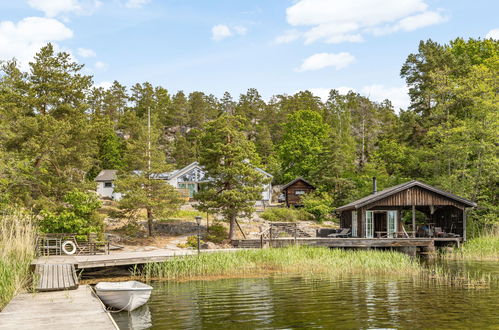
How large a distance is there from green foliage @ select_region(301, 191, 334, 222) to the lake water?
2819 centimetres

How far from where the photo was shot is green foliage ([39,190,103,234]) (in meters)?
27.4

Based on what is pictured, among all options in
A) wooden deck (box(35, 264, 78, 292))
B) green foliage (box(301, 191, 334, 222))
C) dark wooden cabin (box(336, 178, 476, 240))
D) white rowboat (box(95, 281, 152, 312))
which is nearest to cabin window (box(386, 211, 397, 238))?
dark wooden cabin (box(336, 178, 476, 240))

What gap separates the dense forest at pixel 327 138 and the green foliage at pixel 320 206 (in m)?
0.39

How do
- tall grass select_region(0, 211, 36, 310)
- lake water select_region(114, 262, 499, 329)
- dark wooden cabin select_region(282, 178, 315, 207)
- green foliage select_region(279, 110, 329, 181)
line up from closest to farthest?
1. lake water select_region(114, 262, 499, 329)
2. tall grass select_region(0, 211, 36, 310)
3. dark wooden cabin select_region(282, 178, 315, 207)
4. green foliage select_region(279, 110, 329, 181)

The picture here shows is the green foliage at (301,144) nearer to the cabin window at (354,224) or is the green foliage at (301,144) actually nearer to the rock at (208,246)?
the cabin window at (354,224)

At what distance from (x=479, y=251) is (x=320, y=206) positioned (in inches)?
807

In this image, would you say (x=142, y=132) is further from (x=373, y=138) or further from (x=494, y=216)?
(x=373, y=138)

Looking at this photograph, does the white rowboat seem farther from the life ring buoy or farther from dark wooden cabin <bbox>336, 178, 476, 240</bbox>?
dark wooden cabin <bbox>336, 178, 476, 240</bbox>

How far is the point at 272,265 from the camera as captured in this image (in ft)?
73.5

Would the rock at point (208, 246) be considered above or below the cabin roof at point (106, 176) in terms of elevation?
below

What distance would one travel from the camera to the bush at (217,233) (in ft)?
113

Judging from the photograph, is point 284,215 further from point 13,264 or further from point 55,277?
point 13,264

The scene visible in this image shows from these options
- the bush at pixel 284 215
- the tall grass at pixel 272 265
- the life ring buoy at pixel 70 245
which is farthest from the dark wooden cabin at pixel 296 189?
the life ring buoy at pixel 70 245

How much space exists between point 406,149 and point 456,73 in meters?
11.2
